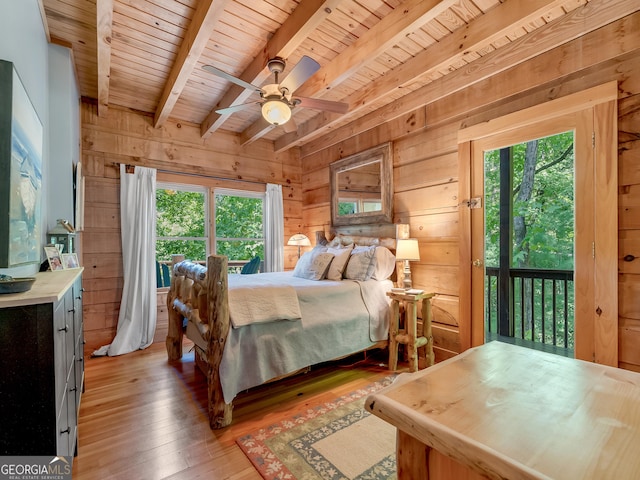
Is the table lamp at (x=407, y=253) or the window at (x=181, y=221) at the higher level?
the window at (x=181, y=221)

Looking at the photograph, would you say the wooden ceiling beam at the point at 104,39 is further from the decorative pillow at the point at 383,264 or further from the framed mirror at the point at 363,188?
the decorative pillow at the point at 383,264

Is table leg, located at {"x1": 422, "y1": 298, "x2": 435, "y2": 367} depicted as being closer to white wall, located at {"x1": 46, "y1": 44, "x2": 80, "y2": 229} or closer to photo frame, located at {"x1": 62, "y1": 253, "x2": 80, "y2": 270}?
photo frame, located at {"x1": 62, "y1": 253, "x2": 80, "y2": 270}

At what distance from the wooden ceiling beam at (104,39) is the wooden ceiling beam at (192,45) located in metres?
0.47

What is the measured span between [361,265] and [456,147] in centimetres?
142

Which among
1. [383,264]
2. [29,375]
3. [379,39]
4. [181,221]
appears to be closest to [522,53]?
[379,39]

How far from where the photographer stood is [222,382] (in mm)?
1962

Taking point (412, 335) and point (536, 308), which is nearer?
point (536, 308)

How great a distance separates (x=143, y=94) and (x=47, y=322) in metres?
3.01

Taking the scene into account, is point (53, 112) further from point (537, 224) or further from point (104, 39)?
point (537, 224)

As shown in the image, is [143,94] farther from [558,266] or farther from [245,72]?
[558,266]

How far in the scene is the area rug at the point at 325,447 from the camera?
61.7 inches

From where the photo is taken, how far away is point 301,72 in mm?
2047

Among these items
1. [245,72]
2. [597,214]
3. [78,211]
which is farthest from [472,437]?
[78,211]

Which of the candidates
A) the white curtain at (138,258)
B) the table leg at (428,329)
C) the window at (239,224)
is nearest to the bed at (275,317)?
the table leg at (428,329)
